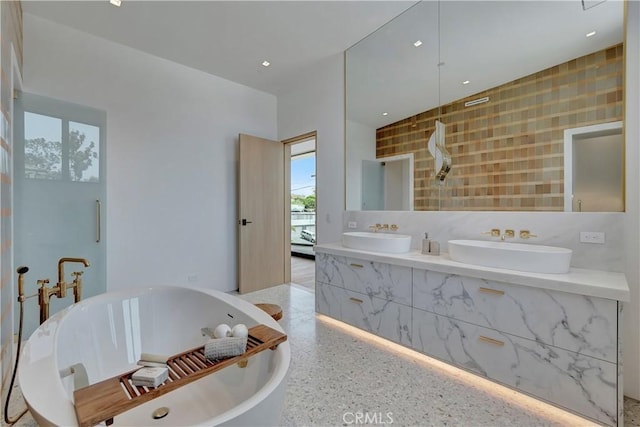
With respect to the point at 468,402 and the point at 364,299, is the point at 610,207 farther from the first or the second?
the point at 364,299

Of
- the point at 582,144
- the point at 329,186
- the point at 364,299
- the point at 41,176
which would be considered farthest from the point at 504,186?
the point at 41,176

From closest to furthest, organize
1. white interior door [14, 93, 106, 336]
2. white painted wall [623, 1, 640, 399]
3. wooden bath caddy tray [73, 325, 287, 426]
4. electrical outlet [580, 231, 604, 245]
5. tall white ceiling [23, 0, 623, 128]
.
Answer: wooden bath caddy tray [73, 325, 287, 426] → white painted wall [623, 1, 640, 399] → electrical outlet [580, 231, 604, 245] → tall white ceiling [23, 0, 623, 128] → white interior door [14, 93, 106, 336]

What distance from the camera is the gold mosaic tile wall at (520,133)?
1.89 m

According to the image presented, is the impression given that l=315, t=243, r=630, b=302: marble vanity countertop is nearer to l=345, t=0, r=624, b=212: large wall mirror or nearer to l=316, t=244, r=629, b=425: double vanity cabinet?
l=316, t=244, r=629, b=425: double vanity cabinet

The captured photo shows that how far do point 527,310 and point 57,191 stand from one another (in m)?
3.86

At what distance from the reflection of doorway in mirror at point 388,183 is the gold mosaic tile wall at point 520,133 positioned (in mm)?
129

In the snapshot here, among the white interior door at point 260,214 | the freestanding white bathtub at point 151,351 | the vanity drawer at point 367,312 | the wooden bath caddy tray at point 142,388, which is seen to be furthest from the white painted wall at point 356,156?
the wooden bath caddy tray at point 142,388

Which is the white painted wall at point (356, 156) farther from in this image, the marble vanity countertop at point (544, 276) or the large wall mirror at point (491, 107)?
the marble vanity countertop at point (544, 276)

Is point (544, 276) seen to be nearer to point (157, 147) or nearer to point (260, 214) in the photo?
point (260, 214)

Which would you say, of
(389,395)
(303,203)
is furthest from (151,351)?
(303,203)

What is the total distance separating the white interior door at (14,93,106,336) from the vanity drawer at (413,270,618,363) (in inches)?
122

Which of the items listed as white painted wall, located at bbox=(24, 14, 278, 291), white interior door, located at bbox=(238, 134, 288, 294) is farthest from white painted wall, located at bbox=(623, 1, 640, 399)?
white painted wall, located at bbox=(24, 14, 278, 291)

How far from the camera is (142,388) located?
1.11 metres

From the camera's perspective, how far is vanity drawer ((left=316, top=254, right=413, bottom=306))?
91.0 inches
